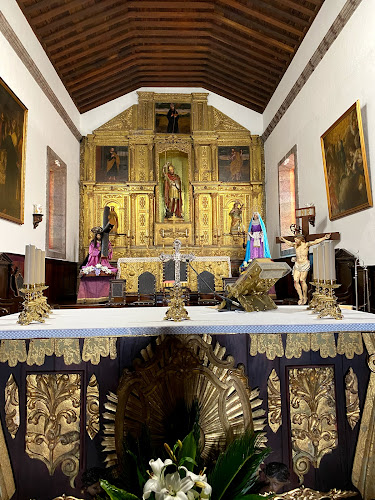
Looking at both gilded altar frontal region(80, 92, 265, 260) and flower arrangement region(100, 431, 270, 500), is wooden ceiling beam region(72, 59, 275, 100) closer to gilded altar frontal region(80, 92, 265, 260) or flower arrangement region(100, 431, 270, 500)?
gilded altar frontal region(80, 92, 265, 260)

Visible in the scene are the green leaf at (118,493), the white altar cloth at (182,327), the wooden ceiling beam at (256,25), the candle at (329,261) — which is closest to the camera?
the green leaf at (118,493)

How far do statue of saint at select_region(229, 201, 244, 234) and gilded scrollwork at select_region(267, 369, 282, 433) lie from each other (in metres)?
10.9

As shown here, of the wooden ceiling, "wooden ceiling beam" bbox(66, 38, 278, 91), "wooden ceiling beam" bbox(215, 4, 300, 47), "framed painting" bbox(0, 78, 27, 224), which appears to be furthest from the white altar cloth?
"wooden ceiling beam" bbox(66, 38, 278, 91)

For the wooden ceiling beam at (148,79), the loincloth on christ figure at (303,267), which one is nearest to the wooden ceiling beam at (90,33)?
the wooden ceiling beam at (148,79)

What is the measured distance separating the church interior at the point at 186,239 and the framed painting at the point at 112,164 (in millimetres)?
68

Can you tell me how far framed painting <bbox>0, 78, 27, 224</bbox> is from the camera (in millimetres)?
7070

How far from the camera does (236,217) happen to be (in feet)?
44.1

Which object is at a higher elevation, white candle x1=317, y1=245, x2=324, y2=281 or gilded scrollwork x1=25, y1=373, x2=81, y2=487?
white candle x1=317, y1=245, x2=324, y2=281

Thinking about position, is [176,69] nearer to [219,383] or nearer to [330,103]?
[330,103]

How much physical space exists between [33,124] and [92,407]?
791cm

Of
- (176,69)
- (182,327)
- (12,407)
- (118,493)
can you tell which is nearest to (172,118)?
(176,69)

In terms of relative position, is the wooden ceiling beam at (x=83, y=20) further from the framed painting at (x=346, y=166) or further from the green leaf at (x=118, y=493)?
the green leaf at (x=118, y=493)

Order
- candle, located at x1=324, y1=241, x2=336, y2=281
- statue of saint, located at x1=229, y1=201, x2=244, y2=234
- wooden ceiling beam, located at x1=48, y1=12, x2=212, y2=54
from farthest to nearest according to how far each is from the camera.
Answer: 1. statue of saint, located at x1=229, y1=201, x2=244, y2=234
2. wooden ceiling beam, located at x1=48, y1=12, x2=212, y2=54
3. candle, located at x1=324, y1=241, x2=336, y2=281

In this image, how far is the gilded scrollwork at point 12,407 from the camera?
98.9 inches
